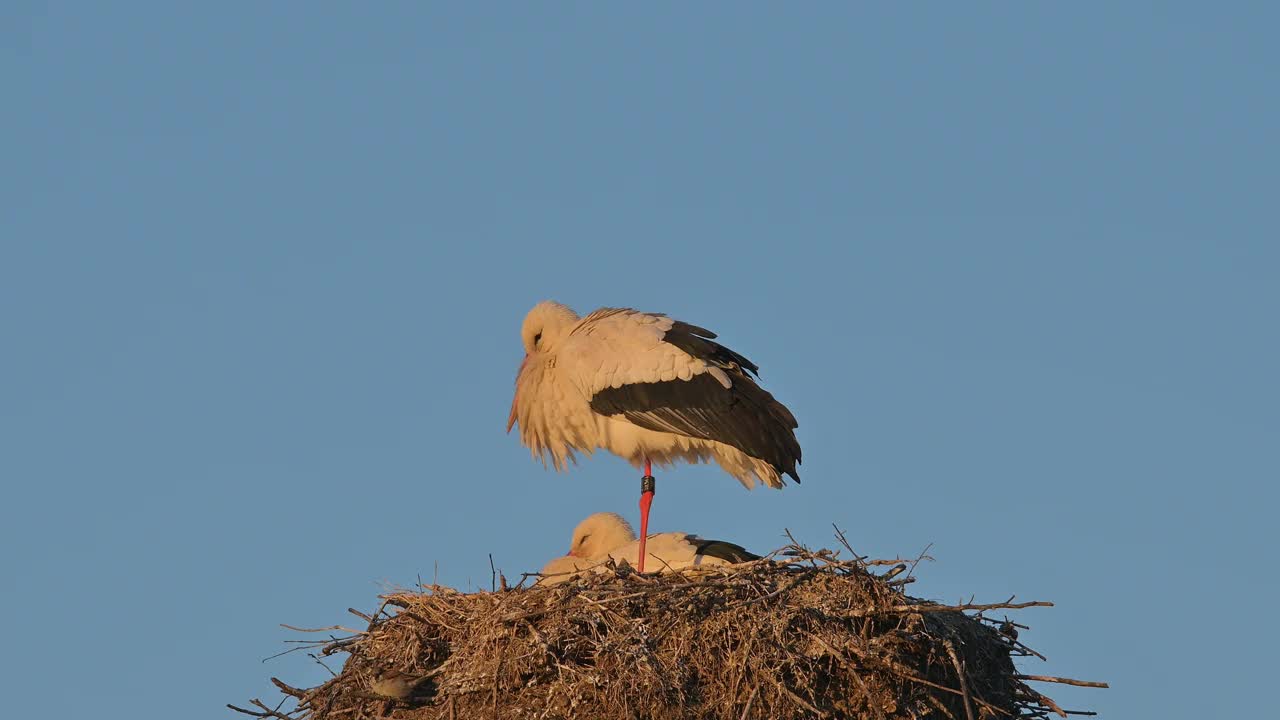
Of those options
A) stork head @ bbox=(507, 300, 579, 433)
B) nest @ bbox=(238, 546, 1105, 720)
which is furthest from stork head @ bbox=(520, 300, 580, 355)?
nest @ bbox=(238, 546, 1105, 720)

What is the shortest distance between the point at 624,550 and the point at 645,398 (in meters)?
0.94

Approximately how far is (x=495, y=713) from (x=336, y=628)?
121 cm

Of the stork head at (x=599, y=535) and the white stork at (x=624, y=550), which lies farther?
the stork head at (x=599, y=535)

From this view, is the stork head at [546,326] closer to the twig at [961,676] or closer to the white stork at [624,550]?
the white stork at [624,550]

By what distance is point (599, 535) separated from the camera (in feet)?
36.0

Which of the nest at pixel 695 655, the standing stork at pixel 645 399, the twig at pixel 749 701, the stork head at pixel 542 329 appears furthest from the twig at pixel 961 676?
the stork head at pixel 542 329

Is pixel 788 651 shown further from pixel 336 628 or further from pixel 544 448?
pixel 544 448

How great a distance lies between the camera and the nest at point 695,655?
8320 millimetres

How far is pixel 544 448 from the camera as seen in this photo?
11570 millimetres

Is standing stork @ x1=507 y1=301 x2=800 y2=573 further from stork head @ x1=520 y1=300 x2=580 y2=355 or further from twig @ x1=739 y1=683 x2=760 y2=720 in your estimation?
twig @ x1=739 y1=683 x2=760 y2=720

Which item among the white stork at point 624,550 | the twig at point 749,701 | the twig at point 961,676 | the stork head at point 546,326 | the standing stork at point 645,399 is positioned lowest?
the twig at point 749,701

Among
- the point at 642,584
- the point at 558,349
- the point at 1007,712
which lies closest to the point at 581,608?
the point at 642,584

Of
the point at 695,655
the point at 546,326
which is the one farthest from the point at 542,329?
the point at 695,655

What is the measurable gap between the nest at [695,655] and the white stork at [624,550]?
0.46 meters
